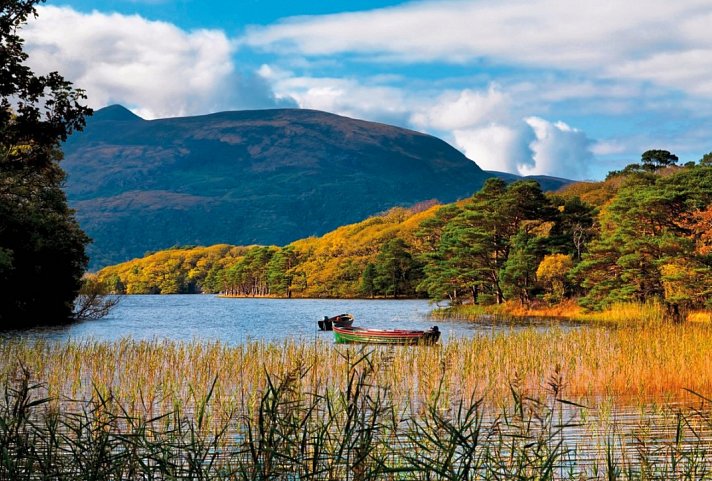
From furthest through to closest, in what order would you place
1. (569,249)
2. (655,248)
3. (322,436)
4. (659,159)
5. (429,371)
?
1. (659,159)
2. (569,249)
3. (655,248)
4. (429,371)
5. (322,436)

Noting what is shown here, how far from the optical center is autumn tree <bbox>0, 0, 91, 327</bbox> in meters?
15.7

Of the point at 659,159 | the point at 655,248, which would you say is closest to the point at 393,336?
the point at 655,248

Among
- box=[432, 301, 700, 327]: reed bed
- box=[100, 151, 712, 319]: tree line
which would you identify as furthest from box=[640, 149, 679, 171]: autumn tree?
box=[432, 301, 700, 327]: reed bed

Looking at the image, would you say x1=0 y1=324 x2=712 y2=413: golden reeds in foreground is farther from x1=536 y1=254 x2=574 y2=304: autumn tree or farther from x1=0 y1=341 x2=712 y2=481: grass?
x1=536 y1=254 x2=574 y2=304: autumn tree

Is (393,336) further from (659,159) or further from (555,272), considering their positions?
(659,159)

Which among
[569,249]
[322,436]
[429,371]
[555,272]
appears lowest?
[429,371]

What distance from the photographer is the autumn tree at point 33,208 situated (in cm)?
1567

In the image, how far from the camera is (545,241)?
4722cm

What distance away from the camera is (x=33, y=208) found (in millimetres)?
36031

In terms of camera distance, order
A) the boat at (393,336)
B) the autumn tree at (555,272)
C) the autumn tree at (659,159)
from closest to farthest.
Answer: the boat at (393,336), the autumn tree at (555,272), the autumn tree at (659,159)

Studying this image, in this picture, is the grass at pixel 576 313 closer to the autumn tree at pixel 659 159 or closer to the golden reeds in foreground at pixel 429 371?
the golden reeds in foreground at pixel 429 371

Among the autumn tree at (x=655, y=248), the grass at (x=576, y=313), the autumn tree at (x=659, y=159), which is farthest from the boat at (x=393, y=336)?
the autumn tree at (x=659, y=159)

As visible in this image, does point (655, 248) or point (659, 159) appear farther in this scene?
point (659, 159)

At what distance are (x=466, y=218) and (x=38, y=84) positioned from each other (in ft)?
127
